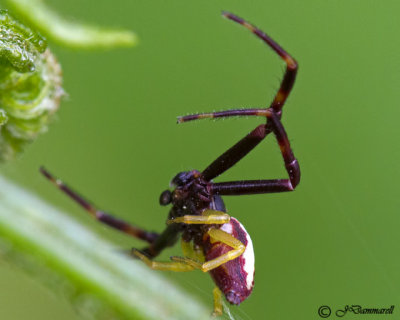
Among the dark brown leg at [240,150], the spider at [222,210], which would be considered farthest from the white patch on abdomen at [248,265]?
the dark brown leg at [240,150]

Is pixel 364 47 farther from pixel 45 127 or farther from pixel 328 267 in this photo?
pixel 45 127

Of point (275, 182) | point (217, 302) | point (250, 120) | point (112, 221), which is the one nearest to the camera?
point (217, 302)

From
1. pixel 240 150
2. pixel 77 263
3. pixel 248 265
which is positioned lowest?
pixel 248 265

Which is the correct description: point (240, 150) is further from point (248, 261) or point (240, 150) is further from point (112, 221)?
point (112, 221)

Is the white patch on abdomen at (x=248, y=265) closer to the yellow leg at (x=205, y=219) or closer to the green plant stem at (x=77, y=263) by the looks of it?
the yellow leg at (x=205, y=219)

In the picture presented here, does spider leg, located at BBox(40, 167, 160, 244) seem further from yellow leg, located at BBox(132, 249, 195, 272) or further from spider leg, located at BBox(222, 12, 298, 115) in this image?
spider leg, located at BBox(222, 12, 298, 115)

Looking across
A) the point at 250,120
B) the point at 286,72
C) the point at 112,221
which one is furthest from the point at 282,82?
the point at 250,120
